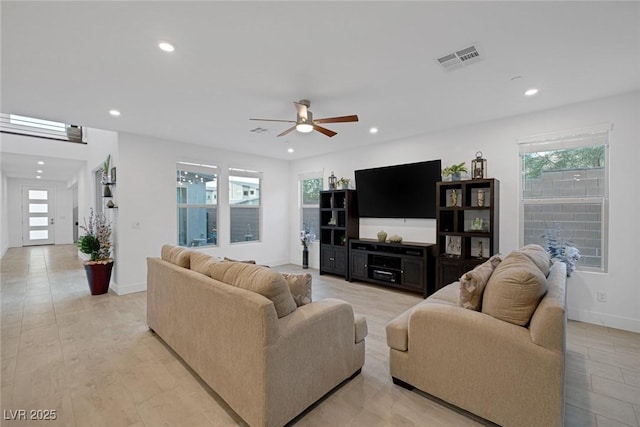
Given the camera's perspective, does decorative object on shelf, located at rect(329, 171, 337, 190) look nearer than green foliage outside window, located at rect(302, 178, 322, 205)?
Yes

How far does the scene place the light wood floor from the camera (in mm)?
1829

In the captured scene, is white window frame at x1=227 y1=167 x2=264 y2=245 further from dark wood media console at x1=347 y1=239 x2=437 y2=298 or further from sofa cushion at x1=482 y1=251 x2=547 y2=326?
sofa cushion at x1=482 y1=251 x2=547 y2=326

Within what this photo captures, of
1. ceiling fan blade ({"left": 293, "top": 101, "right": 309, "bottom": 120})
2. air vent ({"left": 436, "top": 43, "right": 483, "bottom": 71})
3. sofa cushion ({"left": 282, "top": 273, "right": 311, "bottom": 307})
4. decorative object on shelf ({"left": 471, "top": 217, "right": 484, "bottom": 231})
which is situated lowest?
sofa cushion ({"left": 282, "top": 273, "right": 311, "bottom": 307})

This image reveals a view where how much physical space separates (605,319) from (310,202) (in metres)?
5.36

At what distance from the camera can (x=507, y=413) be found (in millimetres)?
1656

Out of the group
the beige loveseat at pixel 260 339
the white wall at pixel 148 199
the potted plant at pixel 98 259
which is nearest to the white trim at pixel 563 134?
the beige loveseat at pixel 260 339

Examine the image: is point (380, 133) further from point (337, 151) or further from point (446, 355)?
point (446, 355)

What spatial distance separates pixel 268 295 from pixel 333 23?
76.4 inches

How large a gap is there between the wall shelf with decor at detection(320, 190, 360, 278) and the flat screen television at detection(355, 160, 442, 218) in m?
0.25

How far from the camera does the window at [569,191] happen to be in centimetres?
338

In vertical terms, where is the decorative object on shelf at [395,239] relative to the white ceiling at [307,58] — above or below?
below

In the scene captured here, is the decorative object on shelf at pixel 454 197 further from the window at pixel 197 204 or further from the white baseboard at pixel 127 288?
the white baseboard at pixel 127 288

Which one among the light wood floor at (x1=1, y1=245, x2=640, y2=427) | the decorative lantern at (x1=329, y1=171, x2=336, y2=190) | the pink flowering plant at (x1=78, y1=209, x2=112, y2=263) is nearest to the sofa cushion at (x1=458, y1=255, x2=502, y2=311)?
the light wood floor at (x1=1, y1=245, x2=640, y2=427)

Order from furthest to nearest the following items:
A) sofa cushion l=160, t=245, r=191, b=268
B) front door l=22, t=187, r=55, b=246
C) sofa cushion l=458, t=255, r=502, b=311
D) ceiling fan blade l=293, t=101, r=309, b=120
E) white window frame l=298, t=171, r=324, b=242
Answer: front door l=22, t=187, r=55, b=246 < white window frame l=298, t=171, r=324, b=242 < ceiling fan blade l=293, t=101, r=309, b=120 < sofa cushion l=160, t=245, r=191, b=268 < sofa cushion l=458, t=255, r=502, b=311
